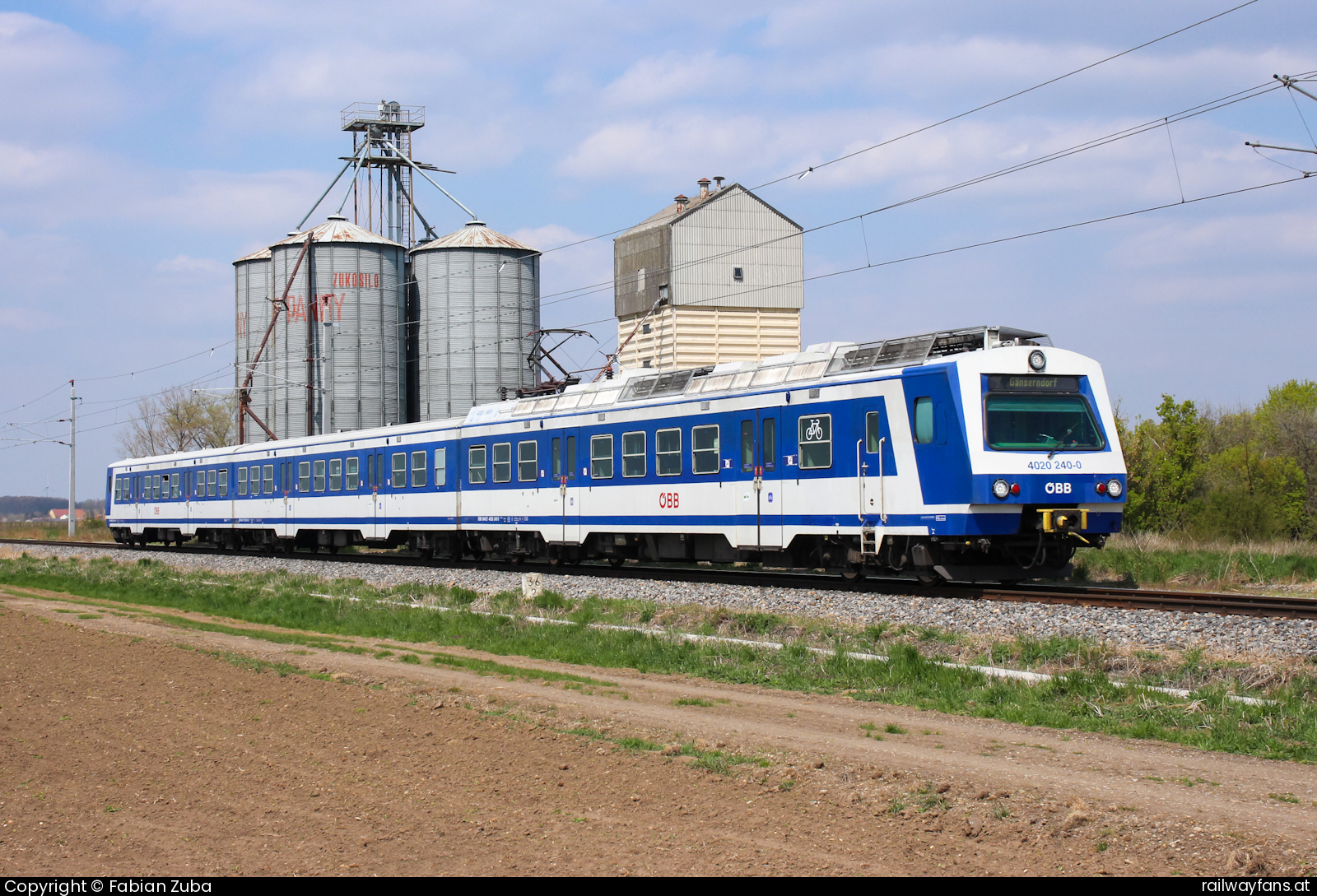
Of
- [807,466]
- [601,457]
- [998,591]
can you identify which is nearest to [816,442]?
[807,466]

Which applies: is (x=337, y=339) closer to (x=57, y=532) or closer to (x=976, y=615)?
(x=57, y=532)

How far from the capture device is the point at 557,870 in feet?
18.9

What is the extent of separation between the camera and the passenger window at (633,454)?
22.1 metres

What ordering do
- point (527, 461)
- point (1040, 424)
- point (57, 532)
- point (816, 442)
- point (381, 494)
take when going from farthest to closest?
point (57, 532)
point (381, 494)
point (527, 461)
point (816, 442)
point (1040, 424)

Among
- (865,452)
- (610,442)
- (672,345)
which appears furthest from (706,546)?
(672,345)

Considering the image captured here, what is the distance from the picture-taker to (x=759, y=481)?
19516 mm

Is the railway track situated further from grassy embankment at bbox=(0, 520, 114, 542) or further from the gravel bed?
grassy embankment at bbox=(0, 520, 114, 542)

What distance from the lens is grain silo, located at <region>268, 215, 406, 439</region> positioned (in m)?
52.1

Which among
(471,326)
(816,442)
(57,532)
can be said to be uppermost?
(471,326)

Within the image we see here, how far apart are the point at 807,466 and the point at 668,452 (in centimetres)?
353

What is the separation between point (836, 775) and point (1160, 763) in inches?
91.3

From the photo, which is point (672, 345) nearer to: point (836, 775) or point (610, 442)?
point (610, 442)

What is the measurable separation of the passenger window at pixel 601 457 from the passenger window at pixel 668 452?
4.72 feet

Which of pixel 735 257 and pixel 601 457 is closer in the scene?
pixel 601 457
